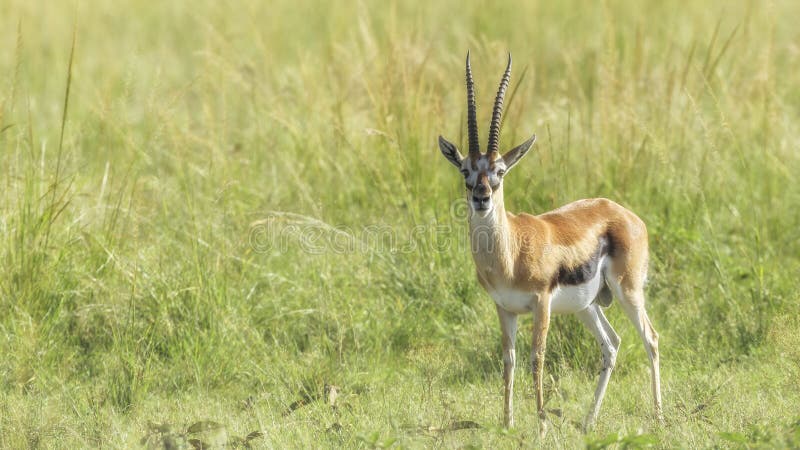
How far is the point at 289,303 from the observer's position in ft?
22.4

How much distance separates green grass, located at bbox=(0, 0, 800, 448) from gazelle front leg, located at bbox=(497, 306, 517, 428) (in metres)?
0.14

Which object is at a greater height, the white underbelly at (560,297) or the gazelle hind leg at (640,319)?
the white underbelly at (560,297)

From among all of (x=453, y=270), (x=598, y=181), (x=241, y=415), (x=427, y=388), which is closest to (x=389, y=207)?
(x=453, y=270)

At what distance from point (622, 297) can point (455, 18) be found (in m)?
8.23

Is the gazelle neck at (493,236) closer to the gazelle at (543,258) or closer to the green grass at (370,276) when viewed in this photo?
the gazelle at (543,258)

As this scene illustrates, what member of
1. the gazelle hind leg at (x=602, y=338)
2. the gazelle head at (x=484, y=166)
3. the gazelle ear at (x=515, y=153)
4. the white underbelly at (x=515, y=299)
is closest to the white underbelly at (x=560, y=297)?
the white underbelly at (x=515, y=299)

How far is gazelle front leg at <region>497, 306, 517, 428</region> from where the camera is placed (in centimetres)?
534

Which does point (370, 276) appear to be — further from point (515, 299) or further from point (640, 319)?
point (640, 319)

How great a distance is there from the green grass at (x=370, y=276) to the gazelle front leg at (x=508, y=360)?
14cm

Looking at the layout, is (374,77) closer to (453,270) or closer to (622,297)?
(453,270)

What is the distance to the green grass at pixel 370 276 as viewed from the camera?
553 cm

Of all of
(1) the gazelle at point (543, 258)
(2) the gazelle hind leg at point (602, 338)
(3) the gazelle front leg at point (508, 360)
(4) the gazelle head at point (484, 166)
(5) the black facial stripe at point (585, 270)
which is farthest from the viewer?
(2) the gazelle hind leg at point (602, 338)

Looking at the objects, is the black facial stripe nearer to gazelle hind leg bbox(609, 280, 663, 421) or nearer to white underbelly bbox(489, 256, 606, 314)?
white underbelly bbox(489, 256, 606, 314)

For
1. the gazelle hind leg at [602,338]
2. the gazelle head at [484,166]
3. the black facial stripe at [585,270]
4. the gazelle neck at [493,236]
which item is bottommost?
the gazelle hind leg at [602,338]
